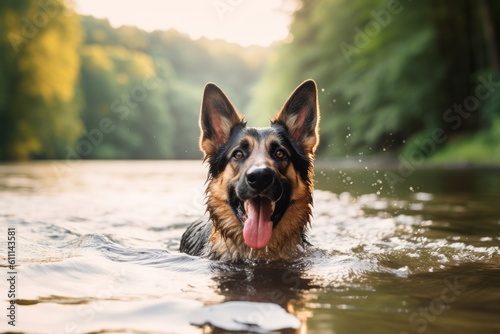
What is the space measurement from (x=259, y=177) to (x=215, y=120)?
1280mm

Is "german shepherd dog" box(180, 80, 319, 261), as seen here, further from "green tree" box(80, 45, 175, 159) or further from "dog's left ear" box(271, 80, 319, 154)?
"green tree" box(80, 45, 175, 159)

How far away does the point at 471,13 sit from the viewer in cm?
2420

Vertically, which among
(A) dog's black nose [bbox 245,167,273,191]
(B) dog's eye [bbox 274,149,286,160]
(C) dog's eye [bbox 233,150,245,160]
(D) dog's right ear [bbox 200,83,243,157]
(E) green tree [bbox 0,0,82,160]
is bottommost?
(A) dog's black nose [bbox 245,167,273,191]

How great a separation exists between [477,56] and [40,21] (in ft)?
88.1

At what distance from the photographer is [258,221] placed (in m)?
4.97

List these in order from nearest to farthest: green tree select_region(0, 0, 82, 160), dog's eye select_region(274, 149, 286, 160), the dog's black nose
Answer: the dog's black nose → dog's eye select_region(274, 149, 286, 160) → green tree select_region(0, 0, 82, 160)

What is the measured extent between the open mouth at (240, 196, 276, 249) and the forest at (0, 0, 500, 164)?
15.9 metres

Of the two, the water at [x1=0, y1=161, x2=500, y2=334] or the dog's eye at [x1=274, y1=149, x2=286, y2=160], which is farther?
the dog's eye at [x1=274, y1=149, x2=286, y2=160]

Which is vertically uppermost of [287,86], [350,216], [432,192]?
[287,86]

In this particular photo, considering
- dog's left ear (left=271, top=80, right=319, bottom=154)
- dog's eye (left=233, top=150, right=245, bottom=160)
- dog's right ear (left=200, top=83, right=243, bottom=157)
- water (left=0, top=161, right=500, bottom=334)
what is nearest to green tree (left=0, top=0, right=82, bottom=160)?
water (left=0, top=161, right=500, bottom=334)

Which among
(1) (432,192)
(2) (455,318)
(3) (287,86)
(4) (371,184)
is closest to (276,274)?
(2) (455,318)

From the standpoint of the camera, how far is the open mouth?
194 inches

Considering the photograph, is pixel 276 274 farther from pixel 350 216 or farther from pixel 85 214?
pixel 85 214

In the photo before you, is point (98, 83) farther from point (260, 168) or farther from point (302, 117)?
point (260, 168)
